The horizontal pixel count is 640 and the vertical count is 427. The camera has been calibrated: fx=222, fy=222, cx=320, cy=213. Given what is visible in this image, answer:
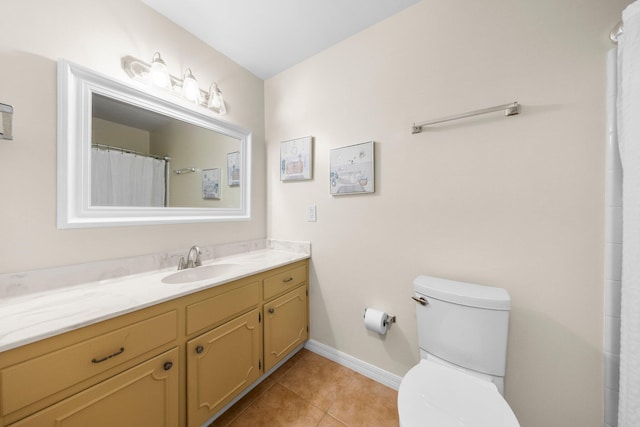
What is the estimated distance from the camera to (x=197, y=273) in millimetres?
1438

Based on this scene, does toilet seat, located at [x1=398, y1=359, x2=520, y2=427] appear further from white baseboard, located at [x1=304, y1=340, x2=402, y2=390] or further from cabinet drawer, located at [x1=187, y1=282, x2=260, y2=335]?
cabinet drawer, located at [x1=187, y1=282, x2=260, y2=335]

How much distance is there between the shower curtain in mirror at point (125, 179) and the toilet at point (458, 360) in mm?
1661

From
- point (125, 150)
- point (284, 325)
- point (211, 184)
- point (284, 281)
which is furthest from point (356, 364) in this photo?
point (125, 150)

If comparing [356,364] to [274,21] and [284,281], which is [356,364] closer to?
[284,281]

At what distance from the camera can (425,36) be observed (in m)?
1.33

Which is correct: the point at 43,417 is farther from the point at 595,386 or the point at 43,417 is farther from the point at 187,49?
the point at 595,386

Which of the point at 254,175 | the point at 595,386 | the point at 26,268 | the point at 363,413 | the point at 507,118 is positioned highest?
the point at 507,118

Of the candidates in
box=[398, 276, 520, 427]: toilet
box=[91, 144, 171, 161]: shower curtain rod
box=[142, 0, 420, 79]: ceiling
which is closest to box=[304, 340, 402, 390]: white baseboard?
box=[398, 276, 520, 427]: toilet

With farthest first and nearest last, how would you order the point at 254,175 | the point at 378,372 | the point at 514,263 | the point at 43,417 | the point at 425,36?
the point at 254,175 < the point at 378,372 < the point at 425,36 < the point at 514,263 < the point at 43,417

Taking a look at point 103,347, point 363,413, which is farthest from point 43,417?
point 363,413

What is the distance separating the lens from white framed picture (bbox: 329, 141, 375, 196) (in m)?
1.51

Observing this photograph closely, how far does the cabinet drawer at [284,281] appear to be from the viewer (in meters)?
1.47

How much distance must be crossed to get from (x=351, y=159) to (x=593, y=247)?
126 cm

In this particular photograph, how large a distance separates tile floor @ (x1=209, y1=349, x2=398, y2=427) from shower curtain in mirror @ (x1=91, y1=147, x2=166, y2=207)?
4.41 feet
